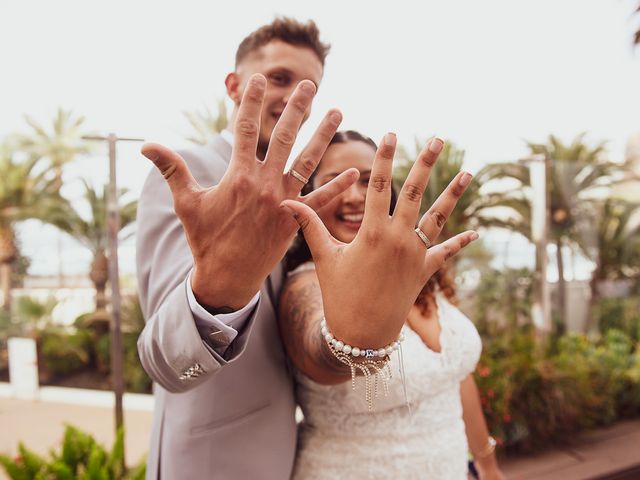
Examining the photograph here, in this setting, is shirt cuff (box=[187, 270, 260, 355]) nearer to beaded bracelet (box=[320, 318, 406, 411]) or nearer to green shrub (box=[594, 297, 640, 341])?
beaded bracelet (box=[320, 318, 406, 411])

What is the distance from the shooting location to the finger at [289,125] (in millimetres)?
765

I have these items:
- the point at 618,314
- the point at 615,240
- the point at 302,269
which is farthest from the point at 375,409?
the point at 615,240

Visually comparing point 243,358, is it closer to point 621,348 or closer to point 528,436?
point 528,436

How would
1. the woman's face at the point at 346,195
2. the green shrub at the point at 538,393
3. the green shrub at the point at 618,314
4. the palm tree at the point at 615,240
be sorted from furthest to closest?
the palm tree at the point at 615,240 < the green shrub at the point at 618,314 < the green shrub at the point at 538,393 < the woman's face at the point at 346,195

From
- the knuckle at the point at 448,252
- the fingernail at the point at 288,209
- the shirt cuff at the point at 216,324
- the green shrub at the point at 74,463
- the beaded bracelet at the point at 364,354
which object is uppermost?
the fingernail at the point at 288,209

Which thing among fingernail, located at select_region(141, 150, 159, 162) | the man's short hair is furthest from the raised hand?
the man's short hair

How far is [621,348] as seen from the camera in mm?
6340

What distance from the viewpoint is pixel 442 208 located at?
807 mm

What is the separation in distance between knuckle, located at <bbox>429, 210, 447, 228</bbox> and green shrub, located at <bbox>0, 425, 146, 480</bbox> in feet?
8.72

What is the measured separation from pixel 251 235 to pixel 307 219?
9 centimetres

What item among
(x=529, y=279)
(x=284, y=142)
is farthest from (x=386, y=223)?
(x=529, y=279)

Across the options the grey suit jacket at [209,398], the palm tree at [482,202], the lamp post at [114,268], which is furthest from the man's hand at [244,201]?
the palm tree at [482,202]

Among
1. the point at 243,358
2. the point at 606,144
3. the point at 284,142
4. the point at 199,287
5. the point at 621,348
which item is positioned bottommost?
the point at 621,348

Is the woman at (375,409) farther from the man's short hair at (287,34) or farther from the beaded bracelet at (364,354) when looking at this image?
the beaded bracelet at (364,354)
